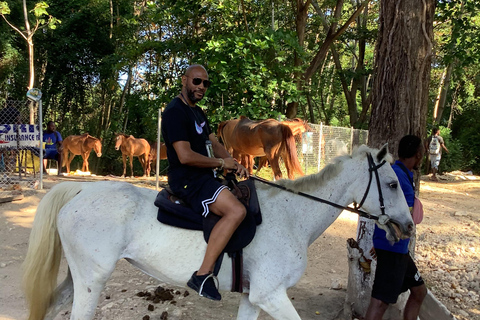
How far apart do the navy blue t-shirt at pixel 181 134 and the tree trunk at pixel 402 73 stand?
2081 millimetres

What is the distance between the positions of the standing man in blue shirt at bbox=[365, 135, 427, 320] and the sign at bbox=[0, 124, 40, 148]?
9701mm

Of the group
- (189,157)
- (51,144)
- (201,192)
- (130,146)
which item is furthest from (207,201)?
(130,146)

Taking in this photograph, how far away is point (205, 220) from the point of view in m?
2.76

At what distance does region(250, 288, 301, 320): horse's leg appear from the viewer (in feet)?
8.73

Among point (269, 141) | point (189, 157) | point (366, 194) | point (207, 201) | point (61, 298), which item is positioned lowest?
point (61, 298)

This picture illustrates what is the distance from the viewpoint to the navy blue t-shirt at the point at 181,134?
2764 millimetres

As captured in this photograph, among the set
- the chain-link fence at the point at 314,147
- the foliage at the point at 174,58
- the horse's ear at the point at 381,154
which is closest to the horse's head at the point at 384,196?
the horse's ear at the point at 381,154

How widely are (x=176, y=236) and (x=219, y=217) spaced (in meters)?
0.38

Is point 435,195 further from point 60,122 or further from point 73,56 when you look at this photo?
point 60,122

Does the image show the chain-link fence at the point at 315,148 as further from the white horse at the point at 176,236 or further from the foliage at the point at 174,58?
the white horse at the point at 176,236

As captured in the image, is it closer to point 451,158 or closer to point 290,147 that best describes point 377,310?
point 290,147

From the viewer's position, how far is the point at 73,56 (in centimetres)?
1995

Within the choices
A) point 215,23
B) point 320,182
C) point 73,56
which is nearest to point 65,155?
point 73,56

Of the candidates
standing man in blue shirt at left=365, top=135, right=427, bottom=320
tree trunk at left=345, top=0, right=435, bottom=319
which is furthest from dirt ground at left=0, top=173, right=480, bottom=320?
tree trunk at left=345, top=0, right=435, bottom=319
